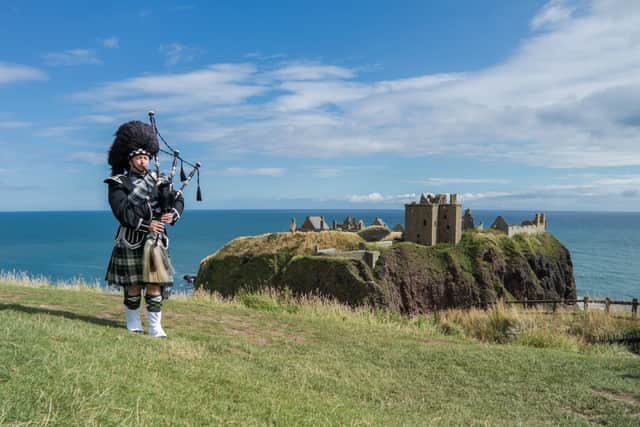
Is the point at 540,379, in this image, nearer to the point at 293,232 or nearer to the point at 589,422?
the point at 589,422

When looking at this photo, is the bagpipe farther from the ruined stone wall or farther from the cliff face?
the ruined stone wall

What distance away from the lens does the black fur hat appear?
7.13 meters

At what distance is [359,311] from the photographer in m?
12.9

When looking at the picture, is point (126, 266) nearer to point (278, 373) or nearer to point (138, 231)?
point (138, 231)

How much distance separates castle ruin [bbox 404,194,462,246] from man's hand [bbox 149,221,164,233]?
4384cm

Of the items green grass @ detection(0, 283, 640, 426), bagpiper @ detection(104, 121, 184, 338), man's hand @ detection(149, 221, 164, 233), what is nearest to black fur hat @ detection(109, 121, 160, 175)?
bagpiper @ detection(104, 121, 184, 338)

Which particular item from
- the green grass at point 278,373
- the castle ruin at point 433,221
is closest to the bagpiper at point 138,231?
the green grass at point 278,373

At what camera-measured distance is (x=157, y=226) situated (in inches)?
273

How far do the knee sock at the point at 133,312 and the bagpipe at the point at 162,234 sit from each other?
45 centimetres

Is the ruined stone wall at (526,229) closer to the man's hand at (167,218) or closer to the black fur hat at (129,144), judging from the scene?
the man's hand at (167,218)

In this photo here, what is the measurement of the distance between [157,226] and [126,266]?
0.75 metres

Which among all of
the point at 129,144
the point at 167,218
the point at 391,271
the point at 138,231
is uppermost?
the point at 129,144

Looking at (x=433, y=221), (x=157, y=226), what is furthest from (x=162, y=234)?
(x=433, y=221)

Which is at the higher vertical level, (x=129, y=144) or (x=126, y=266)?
(x=129, y=144)
